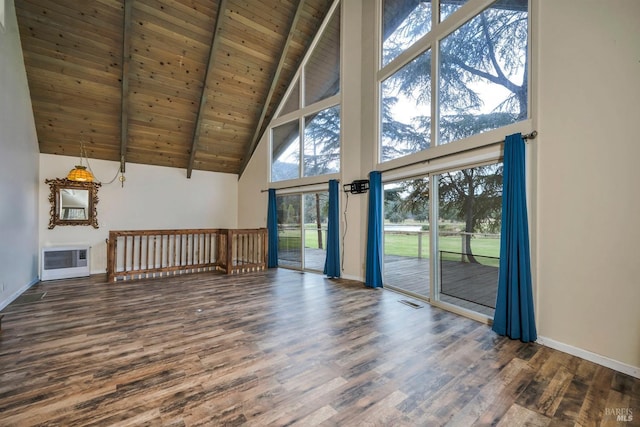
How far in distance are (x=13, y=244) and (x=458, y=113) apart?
7.09 m

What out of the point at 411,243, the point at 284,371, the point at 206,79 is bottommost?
the point at 284,371

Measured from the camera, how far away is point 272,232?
23.9 feet

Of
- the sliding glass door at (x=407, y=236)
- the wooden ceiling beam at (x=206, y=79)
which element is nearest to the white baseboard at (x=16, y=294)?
the wooden ceiling beam at (x=206, y=79)

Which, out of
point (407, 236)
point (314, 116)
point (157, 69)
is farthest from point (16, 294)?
point (407, 236)

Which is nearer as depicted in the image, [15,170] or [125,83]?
[15,170]

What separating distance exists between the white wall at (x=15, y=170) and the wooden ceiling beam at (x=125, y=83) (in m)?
1.38

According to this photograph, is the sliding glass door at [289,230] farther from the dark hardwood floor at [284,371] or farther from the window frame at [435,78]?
the dark hardwood floor at [284,371]

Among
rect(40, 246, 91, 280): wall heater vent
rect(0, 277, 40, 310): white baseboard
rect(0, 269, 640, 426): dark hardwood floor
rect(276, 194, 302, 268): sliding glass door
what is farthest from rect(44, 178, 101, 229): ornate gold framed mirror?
rect(276, 194, 302, 268): sliding glass door

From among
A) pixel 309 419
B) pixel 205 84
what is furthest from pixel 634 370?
pixel 205 84

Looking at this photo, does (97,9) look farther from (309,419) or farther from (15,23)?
(309,419)

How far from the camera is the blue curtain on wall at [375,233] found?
201 inches

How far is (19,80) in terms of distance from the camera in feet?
14.8

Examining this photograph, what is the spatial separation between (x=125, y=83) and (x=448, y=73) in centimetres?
587

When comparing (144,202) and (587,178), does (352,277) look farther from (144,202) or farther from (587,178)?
(144,202)
